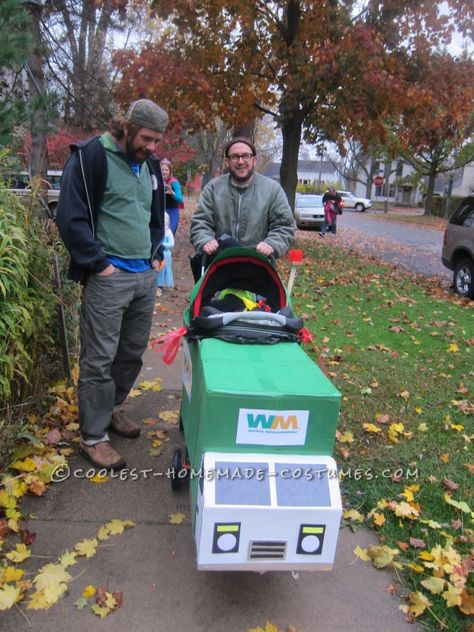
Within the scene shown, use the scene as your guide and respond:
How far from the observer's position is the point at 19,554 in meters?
2.72

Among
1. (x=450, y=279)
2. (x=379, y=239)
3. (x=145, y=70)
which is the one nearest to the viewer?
(x=145, y=70)

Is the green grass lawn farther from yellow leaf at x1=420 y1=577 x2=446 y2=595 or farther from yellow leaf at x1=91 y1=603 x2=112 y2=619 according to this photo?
yellow leaf at x1=91 y1=603 x2=112 y2=619

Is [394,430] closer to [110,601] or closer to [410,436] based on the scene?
[410,436]

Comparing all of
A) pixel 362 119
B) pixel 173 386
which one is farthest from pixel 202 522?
pixel 362 119

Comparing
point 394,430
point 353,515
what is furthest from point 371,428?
point 353,515

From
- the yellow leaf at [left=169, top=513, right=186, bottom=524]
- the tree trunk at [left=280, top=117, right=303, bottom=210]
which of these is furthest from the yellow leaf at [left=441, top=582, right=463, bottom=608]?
the tree trunk at [left=280, top=117, right=303, bottom=210]

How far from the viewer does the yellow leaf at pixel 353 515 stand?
3.27 m

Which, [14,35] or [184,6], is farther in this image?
[184,6]

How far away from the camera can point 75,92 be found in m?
13.6

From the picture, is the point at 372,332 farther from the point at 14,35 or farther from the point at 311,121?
the point at 311,121

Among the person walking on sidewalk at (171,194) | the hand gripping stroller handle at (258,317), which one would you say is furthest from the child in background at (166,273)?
the hand gripping stroller handle at (258,317)

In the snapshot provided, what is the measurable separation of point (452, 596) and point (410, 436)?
5.78ft

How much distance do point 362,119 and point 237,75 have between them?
285 cm

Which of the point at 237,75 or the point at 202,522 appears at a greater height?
the point at 237,75
